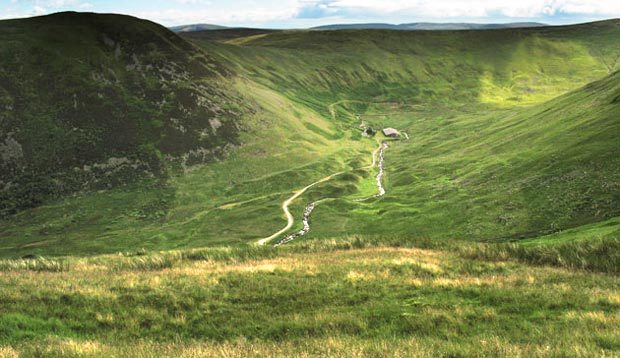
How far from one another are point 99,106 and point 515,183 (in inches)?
4953

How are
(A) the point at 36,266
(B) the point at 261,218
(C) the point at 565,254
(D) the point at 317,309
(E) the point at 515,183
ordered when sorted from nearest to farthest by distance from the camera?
1. (D) the point at 317,309
2. (C) the point at 565,254
3. (A) the point at 36,266
4. (E) the point at 515,183
5. (B) the point at 261,218

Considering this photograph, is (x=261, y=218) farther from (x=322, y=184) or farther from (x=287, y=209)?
(x=322, y=184)

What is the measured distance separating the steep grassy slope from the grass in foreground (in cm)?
10676

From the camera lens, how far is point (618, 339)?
13938 millimetres

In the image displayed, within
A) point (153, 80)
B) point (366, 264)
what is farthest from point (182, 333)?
point (153, 80)

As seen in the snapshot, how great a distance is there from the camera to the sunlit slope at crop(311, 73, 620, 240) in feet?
224

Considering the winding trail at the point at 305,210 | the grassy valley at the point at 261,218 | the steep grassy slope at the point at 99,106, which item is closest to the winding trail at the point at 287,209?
the winding trail at the point at 305,210

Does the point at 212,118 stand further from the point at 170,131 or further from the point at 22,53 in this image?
the point at 22,53

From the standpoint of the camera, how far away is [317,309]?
787 inches

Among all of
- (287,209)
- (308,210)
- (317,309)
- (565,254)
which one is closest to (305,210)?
(308,210)

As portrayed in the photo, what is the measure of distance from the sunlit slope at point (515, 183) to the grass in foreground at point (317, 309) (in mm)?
29498

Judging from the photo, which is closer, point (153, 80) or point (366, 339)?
point (366, 339)

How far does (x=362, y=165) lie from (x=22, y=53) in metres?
120

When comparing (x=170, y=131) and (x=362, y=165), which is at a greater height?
(x=170, y=131)
